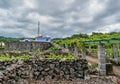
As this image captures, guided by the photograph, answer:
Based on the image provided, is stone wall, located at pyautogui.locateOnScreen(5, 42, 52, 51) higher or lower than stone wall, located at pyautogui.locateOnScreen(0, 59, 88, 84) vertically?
higher

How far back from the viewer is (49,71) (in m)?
14.0

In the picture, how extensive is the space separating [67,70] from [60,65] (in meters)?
0.61

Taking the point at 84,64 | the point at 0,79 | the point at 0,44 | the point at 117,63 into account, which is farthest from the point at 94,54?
the point at 0,44

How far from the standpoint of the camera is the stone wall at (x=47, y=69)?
1309 centimetres

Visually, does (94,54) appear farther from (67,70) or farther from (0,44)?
(0,44)

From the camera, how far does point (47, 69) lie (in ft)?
46.2

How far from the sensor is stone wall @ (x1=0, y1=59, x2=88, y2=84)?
1309cm

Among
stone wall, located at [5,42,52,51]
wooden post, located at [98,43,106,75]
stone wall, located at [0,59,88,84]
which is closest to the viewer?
stone wall, located at [0,59,88,84]

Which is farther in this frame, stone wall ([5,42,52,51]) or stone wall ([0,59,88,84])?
stone wall ([5,42,52,51])

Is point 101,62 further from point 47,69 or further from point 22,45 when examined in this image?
point 22,45

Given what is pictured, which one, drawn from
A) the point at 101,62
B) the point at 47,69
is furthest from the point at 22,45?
the point at 47,69

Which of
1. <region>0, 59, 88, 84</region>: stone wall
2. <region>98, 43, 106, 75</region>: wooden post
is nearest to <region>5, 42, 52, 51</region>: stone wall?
<region>98, 43, 106, 75</region>: wooden post

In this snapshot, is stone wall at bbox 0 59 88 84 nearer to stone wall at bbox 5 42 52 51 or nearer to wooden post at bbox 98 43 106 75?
wooden post at bbox 98 43 106 75

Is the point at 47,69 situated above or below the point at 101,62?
below
